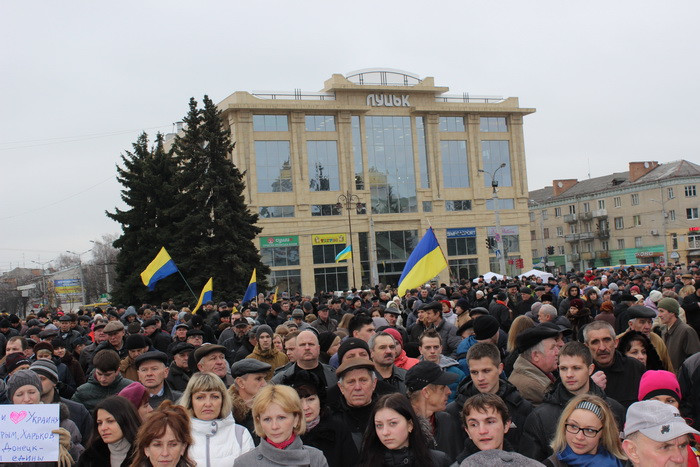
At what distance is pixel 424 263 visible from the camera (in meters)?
16.1

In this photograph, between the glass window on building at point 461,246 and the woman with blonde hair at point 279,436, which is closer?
the woman with blonde hair at point 279,436

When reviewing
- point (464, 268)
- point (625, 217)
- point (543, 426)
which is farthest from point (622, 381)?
point (625, 217)

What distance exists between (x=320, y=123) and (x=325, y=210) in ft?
25.3

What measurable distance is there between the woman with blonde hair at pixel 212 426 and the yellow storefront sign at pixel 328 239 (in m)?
54.9

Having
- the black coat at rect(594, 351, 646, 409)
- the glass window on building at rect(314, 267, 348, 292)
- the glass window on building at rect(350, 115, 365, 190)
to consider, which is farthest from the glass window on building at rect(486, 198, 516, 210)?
the black coat at rect(594, 351, 646, 409)

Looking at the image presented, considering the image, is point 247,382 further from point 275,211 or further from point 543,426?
point 275,211

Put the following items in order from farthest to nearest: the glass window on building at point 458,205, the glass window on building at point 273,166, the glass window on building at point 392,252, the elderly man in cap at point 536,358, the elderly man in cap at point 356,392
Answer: the glass window on building at point 458,205, the glass window on building at point 392,252, the glass window on building at point 273,166, the elderly man in cap at point 536,358, the elderly man in cap at point 356,392

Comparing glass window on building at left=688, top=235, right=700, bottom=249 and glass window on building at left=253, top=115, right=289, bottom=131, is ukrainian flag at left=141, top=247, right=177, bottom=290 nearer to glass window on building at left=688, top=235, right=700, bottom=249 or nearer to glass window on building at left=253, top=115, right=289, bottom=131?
glass window on building at left=253, top=115, right=289, bottom=131

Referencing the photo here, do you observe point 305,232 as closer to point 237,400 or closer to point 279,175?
point 279,175

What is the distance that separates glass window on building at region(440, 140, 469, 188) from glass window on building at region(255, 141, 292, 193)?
14.9 m

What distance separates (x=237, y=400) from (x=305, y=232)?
54076 millimetres

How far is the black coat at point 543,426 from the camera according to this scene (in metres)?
5.14

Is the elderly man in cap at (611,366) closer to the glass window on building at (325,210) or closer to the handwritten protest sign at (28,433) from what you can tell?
the handwritten protest sign at (28,433)

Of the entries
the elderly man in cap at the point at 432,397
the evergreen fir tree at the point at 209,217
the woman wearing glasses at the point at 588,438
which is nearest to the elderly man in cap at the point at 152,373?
the elderly man in cap at the point at 432,397
